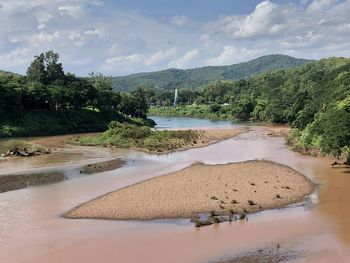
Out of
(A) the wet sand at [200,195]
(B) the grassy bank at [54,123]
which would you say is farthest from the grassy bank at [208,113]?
(A) the wet sand at [200,195]

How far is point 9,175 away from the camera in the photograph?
4794cm

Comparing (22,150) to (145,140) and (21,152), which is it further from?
(145,140)

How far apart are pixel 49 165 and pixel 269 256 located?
3642 cm

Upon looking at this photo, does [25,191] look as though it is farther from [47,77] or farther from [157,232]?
[47,77]

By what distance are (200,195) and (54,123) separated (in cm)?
6760

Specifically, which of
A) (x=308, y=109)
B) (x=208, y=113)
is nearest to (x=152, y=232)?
(x=308, y=109)

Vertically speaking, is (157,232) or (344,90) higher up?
(344,90)

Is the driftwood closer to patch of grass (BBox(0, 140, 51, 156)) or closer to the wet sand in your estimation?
patch of grass (BBox(0, 140, 51, 156))

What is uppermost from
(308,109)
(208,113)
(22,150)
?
(308,109)

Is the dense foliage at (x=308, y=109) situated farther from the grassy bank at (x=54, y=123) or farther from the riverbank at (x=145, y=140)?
the grassy bank at (x=54, y=123)

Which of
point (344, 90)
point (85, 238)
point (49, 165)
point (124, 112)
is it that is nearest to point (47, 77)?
point (124, 112)

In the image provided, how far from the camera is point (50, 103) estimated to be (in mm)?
103812

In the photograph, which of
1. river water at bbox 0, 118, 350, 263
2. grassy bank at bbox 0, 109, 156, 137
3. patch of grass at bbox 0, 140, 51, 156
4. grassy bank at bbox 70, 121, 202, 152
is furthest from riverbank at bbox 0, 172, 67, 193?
grassy bank at bbox 0, 109, 156, 137

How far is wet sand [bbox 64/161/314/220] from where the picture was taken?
32.5m
